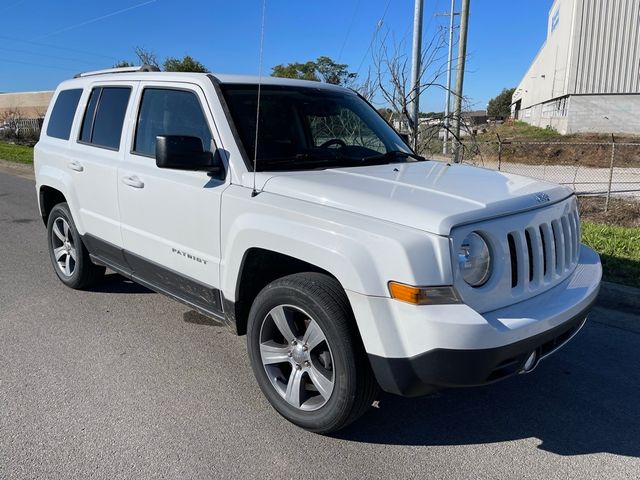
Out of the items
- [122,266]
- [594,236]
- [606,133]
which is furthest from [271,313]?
[606,133]

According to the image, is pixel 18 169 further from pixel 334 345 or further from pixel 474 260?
pixel 474 260

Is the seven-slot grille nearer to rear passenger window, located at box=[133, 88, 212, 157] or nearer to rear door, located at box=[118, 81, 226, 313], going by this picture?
rear door, located at box=[118, 81, 226, 313]

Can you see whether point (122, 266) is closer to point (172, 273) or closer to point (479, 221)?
point (172, 273)

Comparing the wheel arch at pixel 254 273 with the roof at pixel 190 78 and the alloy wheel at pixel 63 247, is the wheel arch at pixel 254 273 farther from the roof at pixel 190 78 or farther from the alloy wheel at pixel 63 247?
the alloy wheel at pixel 63 247

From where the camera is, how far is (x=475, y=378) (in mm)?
2611

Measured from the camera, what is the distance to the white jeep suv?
8.50 feet

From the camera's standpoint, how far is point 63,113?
18.0 feet

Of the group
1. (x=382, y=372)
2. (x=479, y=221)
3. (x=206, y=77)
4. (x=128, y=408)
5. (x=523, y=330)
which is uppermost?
(x=206, y=77)

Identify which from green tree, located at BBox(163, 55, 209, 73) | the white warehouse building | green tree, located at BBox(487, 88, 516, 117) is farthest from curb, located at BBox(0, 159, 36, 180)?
green tree, located at BBox(487, 88, 516, 117)

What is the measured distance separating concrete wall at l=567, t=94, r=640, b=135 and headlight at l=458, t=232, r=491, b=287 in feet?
113

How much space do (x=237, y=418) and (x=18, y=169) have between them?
15.5 m

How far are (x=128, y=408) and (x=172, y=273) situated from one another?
969 millimetres

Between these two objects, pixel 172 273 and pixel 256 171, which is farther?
pixel 172 273

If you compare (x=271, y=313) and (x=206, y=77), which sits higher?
(x=206, y=77)
